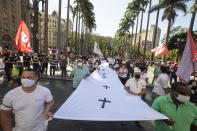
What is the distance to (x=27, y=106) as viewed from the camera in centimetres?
181

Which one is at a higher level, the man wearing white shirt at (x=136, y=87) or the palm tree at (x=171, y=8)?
the palm tree at (x=171, y=8)

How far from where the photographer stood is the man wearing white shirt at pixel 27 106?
5.82ft

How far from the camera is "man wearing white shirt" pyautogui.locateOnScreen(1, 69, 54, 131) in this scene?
1.77 metres

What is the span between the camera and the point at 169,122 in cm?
197

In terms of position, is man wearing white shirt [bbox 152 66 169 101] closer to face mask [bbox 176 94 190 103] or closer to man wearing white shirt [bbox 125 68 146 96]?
man wearing white shirt [bbox 125 68 146 96]

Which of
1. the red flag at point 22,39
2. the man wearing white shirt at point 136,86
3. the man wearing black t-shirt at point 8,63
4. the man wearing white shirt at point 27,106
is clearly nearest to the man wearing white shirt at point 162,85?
the man wearing white shirt at point 136,86

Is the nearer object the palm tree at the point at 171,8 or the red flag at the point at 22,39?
the red flag at the point at 22,39

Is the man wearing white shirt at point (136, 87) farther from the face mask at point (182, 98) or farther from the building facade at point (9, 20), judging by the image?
the building facade at point (9, 20)

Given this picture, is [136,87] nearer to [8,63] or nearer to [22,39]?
[22,39]

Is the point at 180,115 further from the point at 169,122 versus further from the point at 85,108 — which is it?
the point at 85,108

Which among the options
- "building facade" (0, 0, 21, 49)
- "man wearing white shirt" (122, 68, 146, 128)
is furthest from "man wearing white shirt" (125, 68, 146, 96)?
"building facade" (0, 0, 21, 49)

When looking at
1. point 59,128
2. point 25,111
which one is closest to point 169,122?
point 25,111

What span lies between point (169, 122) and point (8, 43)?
46.1m

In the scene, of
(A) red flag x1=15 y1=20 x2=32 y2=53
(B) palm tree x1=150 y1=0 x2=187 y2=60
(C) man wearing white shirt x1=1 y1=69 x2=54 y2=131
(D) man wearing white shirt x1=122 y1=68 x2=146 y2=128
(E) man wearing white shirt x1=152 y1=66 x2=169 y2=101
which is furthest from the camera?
(B) palm tree x1=150 y1=0 x2=187 y2=60
